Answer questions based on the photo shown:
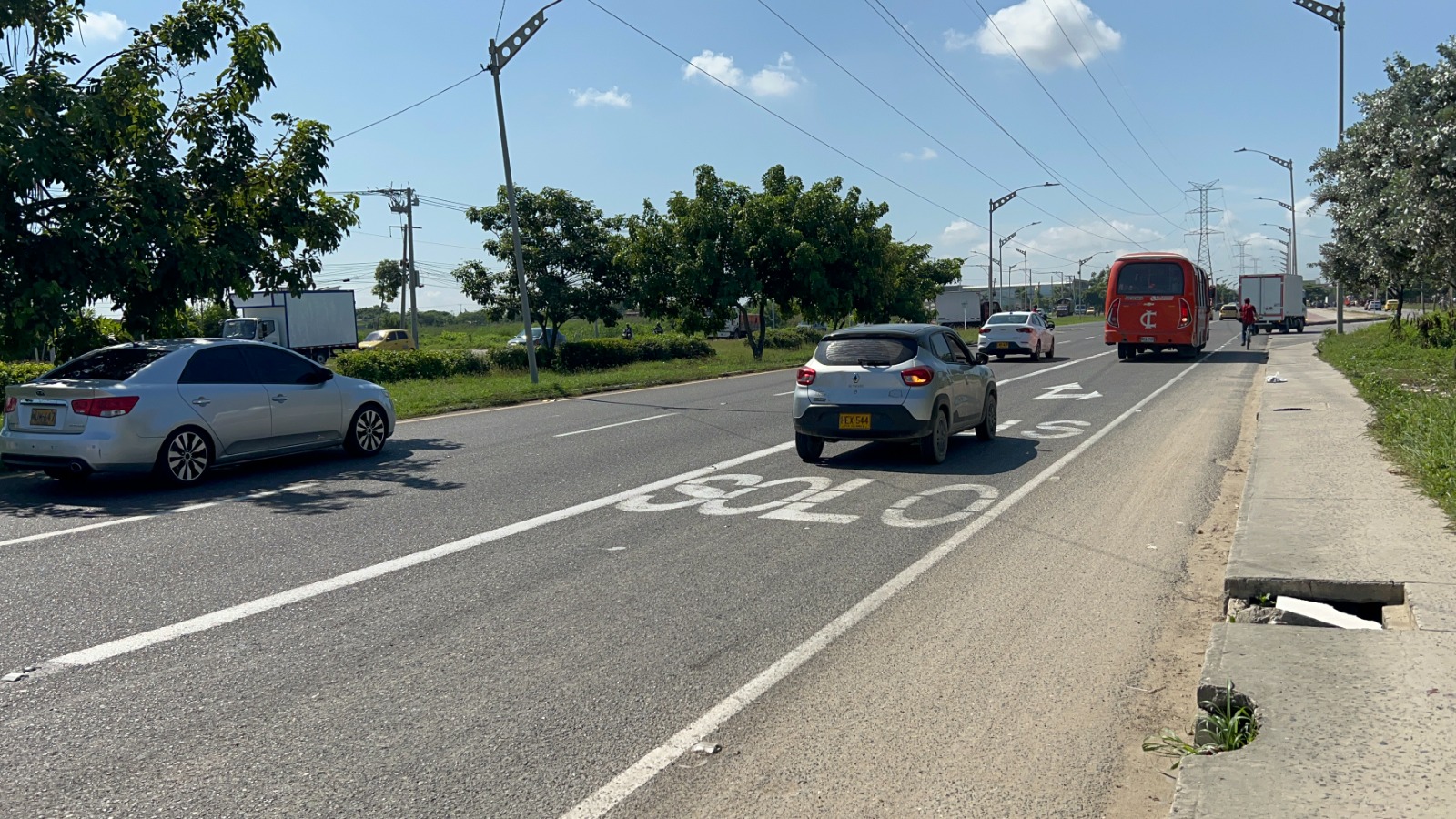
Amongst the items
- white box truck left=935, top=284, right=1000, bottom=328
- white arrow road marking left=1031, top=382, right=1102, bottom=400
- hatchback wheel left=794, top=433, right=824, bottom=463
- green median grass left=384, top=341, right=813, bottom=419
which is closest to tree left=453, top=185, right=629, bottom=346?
green median grass left=384, top=341, right=813, bottom=419

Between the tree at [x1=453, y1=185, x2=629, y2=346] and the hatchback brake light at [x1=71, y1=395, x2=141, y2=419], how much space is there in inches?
1099

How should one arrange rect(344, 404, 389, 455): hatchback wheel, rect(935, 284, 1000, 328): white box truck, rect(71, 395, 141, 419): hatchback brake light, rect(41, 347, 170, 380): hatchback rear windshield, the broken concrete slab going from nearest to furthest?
1. the broken concrete slab
2. rect(71, 395, 141, 419): hatchback brake light
3. rect(41, 347, 170, 380): hatchback rear windshield
4. rect(344, 404, 389, 455): hatchback wheel
5. rect(935, 284, 1000, 328): white box truck

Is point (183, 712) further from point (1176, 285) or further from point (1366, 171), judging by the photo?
point (1176, 285)

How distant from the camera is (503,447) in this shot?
13.8 m

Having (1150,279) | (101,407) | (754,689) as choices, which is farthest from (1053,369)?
(754,689)

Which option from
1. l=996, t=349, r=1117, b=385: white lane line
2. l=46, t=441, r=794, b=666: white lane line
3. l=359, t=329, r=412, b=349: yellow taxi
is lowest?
l=46, t=441, r=794, b=666: white lane line

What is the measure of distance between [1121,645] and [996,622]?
26.1 inches

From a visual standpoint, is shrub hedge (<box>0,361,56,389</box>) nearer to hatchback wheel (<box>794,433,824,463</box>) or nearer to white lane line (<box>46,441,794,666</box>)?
hatchback wheel (<box>794,433,824,463</box>)

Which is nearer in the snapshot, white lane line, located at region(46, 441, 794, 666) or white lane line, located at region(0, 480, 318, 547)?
white lane line, located at region(46, 441, 794, 666)

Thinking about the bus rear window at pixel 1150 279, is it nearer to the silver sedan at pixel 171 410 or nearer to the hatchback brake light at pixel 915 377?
the hatchback brake light at pixel 915 377

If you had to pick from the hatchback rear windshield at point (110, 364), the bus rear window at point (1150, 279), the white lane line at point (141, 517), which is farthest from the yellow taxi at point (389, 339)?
the white lane line at point (141, 517)

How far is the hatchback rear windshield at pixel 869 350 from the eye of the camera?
12.1 metres

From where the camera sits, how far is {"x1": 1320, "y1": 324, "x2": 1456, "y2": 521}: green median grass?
946 centimetres

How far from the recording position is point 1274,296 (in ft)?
197
